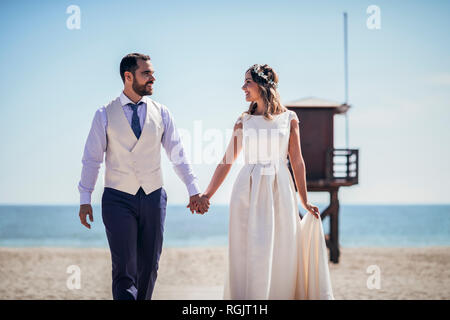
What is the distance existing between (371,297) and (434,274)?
741cm

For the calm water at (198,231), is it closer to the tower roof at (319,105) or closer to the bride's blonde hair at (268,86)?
the tower roof at (319,105)

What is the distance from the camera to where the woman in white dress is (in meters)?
4.43

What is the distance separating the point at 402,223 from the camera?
69.6 metres

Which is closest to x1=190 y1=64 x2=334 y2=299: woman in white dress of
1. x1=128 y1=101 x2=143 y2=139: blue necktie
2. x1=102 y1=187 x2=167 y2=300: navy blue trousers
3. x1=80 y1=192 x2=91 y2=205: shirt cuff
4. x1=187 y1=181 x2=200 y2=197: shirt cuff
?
x1=187 y1=181 x2=200 y2=197: shirt cuff

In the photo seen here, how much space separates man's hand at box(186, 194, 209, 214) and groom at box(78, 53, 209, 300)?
32cm

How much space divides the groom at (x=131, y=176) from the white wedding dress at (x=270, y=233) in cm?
Result: 76

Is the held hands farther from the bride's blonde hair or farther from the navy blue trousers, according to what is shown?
the bride's blonde hair

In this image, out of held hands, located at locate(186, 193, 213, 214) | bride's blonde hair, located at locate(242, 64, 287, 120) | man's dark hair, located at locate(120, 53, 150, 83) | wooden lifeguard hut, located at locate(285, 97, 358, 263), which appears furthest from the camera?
wooden lifeguard hut, located at locate(285, 97, 358, 263)

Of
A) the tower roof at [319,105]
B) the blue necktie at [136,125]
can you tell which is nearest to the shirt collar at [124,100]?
the blue necktie at [136,125]

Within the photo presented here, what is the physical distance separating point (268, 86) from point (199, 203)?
4.40 feet

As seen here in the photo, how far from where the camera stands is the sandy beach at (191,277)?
1258cm

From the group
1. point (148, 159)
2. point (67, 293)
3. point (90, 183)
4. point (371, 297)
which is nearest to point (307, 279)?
point (148, 159)

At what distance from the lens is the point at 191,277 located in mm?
16781
